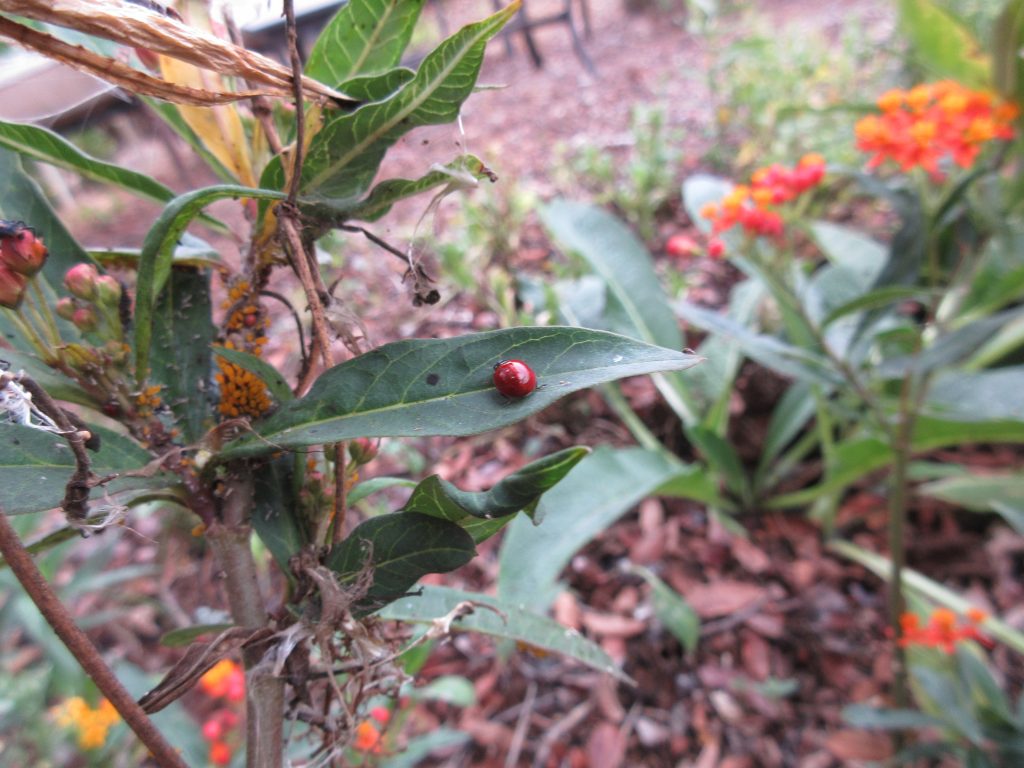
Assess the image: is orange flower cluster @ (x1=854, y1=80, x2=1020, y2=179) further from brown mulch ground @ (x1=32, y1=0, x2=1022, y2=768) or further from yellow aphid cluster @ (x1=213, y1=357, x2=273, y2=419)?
yellow aphid cluster @ (x1=213, y1=357, x2=273, y2=419)

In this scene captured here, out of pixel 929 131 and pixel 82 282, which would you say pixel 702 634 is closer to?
pixel 929 131

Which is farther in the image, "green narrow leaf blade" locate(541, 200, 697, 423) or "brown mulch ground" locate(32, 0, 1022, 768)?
"green narrow leaf blade" locate(541, 200, 697, 423)

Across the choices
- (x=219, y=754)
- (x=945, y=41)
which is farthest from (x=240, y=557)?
(x=945, y=41)

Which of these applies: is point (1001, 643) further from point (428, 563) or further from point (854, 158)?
point (854, 158)

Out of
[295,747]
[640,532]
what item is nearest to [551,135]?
[640,532]

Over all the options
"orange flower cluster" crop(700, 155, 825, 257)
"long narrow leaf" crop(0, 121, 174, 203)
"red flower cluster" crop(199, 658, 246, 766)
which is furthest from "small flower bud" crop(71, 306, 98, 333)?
"orange flower cluster" crop(700, 155, 825, 257)

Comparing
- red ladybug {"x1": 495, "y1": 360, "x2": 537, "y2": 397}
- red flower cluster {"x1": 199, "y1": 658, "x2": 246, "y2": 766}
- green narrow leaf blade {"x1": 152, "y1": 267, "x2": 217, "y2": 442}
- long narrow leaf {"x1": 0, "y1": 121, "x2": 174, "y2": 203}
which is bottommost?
red flower cluster {"x1": 199, "y1": 658, "x2": 246, "y2": 766}

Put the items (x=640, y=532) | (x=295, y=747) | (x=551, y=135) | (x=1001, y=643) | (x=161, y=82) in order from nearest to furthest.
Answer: (x=161, y=82) → (x=295, y=747) → (x=1001, y=643) → (x=640, y=532) → (x=551, y=135)
